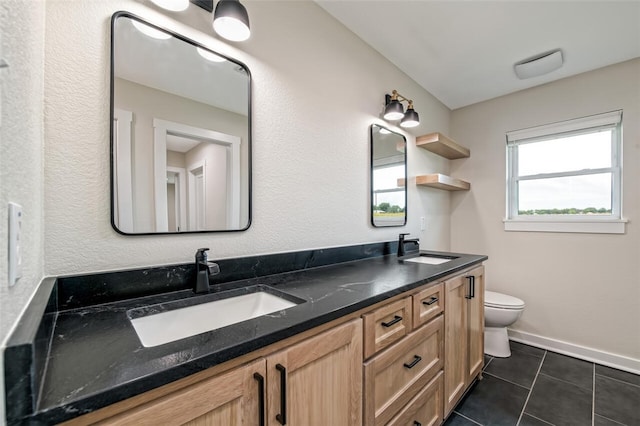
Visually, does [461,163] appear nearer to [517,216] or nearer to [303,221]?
[517,216]

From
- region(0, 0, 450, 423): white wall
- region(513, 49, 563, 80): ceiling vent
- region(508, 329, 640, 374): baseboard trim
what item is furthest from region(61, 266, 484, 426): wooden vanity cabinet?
region(513, 49, 563, 80): ceiling vent

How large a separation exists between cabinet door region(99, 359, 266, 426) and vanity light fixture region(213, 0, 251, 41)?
4.00 feet

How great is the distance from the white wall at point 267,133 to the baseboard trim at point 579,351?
1.52 meters

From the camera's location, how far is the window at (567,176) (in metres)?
2.25

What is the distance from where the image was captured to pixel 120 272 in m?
0.92

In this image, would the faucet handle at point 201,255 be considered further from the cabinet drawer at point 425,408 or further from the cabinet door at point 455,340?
the cabinet door at point 455,340

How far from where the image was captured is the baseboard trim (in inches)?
82.8

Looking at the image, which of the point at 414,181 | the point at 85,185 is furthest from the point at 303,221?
the point at 414,181

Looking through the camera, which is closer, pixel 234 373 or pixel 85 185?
pixel 234 373

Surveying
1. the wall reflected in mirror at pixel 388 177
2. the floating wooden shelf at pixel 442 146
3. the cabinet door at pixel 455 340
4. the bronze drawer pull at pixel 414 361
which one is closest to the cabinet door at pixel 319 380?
the bronze drawer pull at pixel 414 361

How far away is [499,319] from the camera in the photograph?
7.32 feet

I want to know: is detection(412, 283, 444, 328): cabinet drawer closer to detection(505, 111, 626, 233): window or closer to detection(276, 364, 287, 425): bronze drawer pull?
detection(276, 364, 287, 425): bronze drawer pull

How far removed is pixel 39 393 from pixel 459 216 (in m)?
3.34

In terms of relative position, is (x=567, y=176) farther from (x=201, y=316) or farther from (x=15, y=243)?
(x=15, y=243)
